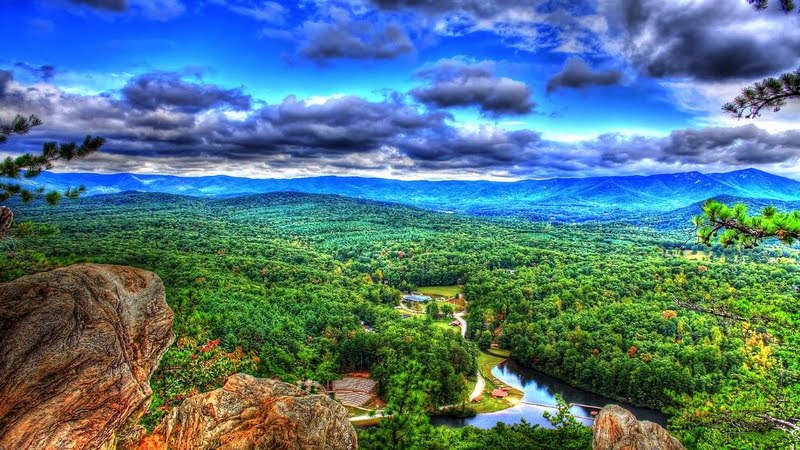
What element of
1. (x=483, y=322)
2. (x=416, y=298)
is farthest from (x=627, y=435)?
(x=416, y=298)

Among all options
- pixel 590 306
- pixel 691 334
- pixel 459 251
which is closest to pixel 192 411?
pixel 691 334

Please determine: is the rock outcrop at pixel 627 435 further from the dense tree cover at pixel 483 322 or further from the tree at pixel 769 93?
the tree at pixel 769 93

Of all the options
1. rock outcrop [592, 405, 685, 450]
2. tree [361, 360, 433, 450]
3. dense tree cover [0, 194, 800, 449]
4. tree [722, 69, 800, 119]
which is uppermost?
tree [722, 69, 800, 119]

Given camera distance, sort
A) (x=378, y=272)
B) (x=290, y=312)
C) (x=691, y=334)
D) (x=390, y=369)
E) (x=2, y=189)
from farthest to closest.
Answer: (x=378, y=272) < (x=290, y=312) < (x=691, y=334) < (x=390, y=369) < (x=2, y=189)

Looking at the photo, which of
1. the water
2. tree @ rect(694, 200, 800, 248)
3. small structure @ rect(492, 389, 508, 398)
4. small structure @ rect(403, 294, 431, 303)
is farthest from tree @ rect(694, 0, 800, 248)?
small structure @ rect(403, 294, 431, 303)

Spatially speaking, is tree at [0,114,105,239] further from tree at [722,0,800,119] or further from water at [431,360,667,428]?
water at [431,360,667,428]

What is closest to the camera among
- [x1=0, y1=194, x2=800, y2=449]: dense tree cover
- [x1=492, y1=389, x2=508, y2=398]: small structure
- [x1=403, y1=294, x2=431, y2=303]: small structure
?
[x1=0, y1=194, x2=800, y2=449]: dense tree cover

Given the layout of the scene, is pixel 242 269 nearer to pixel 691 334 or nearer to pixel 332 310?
pixel 332 310
